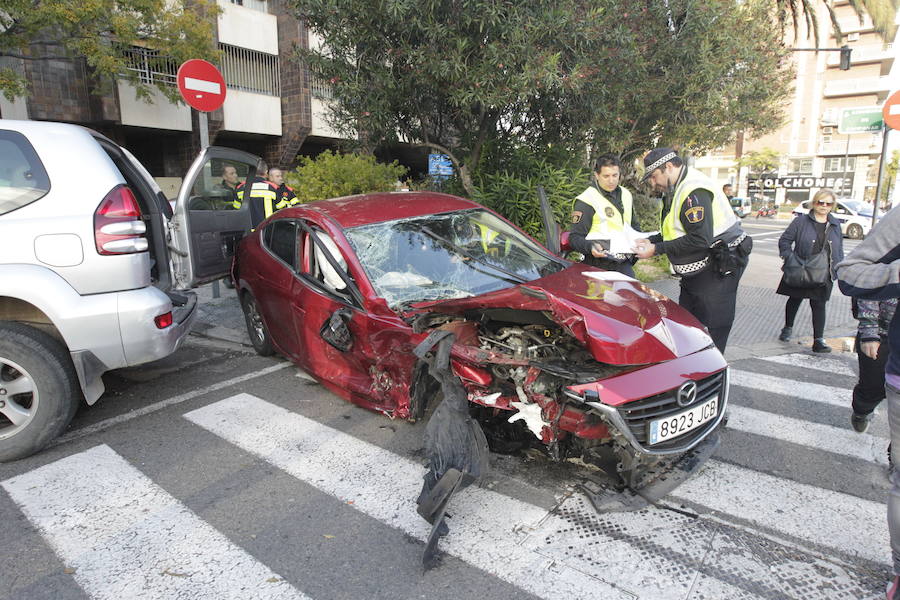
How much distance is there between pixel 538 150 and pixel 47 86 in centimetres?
1524

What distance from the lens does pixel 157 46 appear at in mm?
13656

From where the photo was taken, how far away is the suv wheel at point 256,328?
5.31m

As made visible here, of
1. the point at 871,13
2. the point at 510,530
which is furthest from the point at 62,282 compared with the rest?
the point at 871,13

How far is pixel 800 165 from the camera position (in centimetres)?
5378

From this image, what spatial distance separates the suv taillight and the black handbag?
585 cm

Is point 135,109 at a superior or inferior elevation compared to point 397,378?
superior

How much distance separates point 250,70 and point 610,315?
20880 millimetres

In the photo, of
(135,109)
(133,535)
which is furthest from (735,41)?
(135,109)

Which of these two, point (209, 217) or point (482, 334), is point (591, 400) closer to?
point (482, 334)

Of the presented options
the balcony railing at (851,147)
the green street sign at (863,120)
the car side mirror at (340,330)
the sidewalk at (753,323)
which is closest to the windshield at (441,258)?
the car side mirror at (340,330)

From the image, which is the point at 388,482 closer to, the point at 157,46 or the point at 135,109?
the point at 157,46

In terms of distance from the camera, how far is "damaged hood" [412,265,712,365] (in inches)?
106

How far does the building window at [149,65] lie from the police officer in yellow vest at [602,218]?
45.3 ft

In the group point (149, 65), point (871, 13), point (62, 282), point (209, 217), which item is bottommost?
point (62, 282)
